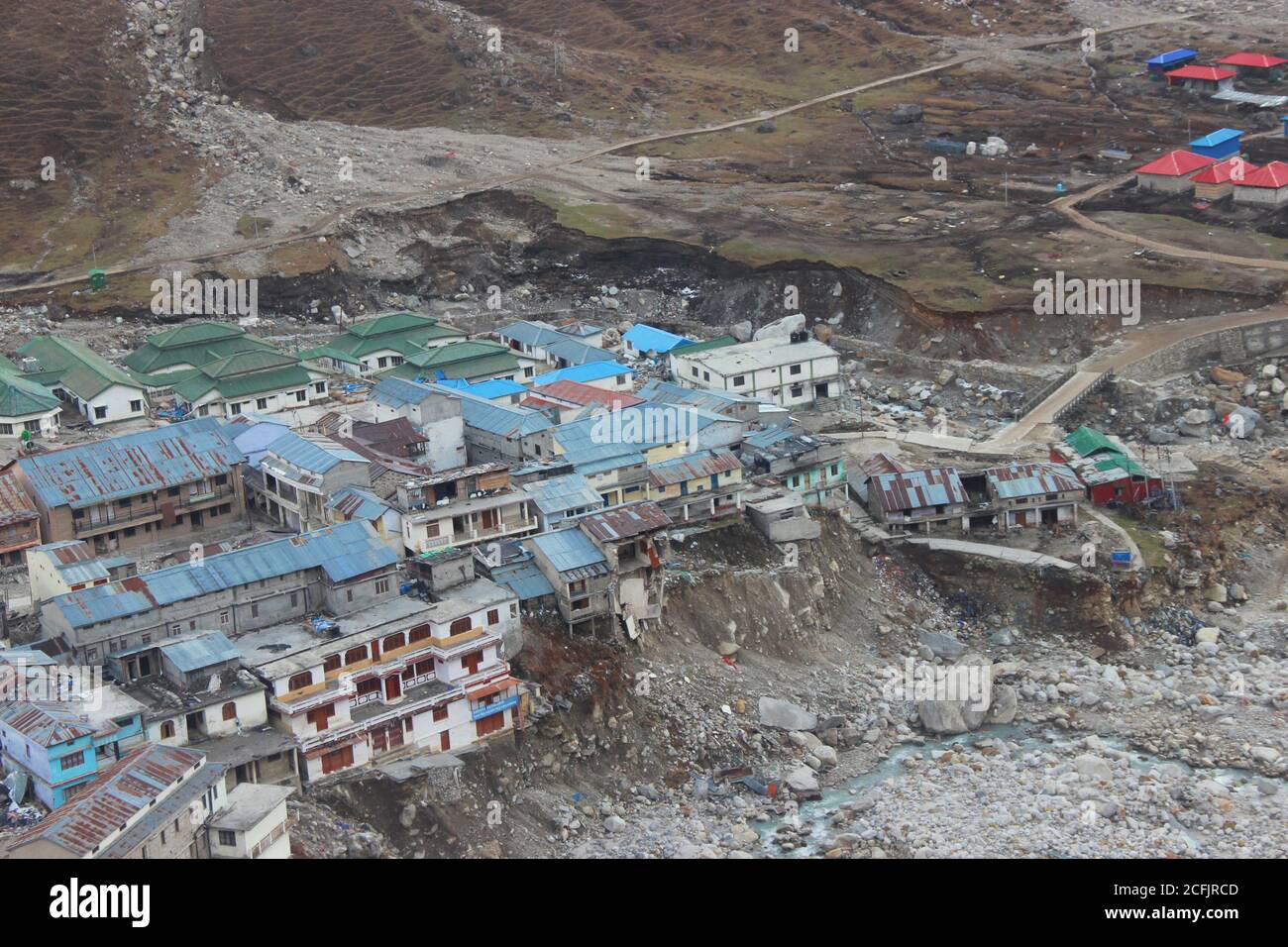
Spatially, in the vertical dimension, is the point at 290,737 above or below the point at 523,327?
below

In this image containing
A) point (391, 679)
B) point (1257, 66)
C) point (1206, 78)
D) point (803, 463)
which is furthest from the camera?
point (1257, 66)

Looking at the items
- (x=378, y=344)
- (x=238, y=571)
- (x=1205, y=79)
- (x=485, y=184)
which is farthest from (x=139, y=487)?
(x=1205, y=79)

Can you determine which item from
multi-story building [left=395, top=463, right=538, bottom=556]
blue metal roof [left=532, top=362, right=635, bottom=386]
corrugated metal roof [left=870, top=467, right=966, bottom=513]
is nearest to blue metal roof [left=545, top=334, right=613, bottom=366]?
blue metal roof [left=532, top=362, right=635, bottom=386]

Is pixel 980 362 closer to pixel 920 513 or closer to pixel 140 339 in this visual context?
pixel 920 513

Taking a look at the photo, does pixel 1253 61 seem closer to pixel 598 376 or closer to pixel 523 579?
pixel 598 376

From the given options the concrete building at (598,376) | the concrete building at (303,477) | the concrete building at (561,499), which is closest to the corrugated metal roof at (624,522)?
the concrete building at (561,499)

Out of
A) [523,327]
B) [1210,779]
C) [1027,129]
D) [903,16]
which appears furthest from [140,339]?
[903,16]
